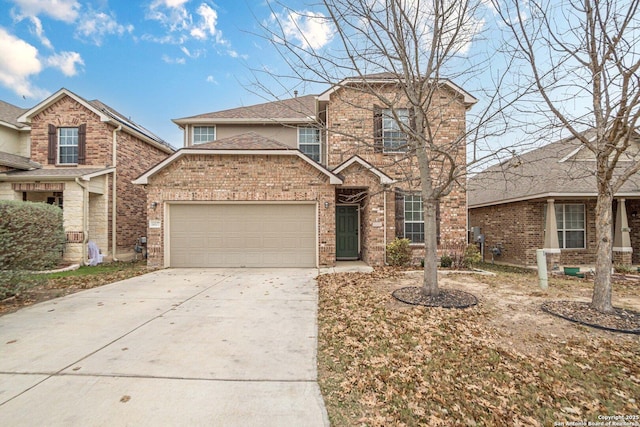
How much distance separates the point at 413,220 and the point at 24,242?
10.7m

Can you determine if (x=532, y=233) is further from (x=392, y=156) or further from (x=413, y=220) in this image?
(x=392, y=156)

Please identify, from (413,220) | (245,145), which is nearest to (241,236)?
(245,145)

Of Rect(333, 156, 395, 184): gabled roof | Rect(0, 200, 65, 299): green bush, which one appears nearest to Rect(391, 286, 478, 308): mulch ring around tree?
Rect(333, 156, 395, 184): gabled roof

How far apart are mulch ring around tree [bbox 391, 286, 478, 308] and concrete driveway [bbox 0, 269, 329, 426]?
191 centimetres

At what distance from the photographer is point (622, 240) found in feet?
35.9

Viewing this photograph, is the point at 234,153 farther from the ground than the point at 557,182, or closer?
farther from the ground

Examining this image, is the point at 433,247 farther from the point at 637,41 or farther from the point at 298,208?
the point at 298,208

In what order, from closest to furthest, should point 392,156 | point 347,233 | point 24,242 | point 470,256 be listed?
point 24,242, point 470,256, point 392,156, point 347,233

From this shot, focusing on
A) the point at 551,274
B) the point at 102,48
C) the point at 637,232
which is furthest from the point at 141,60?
the point at 637,232

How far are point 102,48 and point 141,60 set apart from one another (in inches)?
63.8

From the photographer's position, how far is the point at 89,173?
1112 centimetres

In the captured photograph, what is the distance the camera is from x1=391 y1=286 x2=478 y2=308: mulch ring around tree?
18.3 feet

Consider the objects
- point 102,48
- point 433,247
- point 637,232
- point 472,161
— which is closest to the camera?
point 472,161

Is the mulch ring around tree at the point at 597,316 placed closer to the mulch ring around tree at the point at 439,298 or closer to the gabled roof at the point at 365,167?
the mulch ring around tree at the point at 439,298
